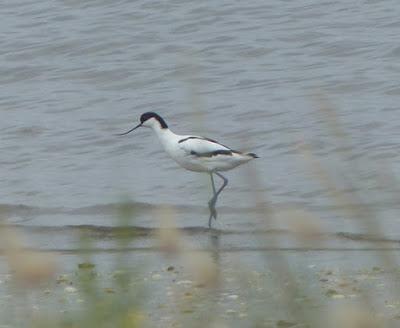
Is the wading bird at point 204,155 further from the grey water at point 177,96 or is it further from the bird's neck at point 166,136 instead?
the grey water at point 177,96

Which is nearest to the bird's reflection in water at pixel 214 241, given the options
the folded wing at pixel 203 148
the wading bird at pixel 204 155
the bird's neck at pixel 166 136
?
the wading bird at pixel 204 155

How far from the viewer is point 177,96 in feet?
54.0

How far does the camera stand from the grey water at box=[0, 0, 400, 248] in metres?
12.3

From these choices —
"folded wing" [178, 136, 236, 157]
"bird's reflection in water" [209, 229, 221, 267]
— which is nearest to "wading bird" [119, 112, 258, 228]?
"folded wing" [178, 136, 236, 157]

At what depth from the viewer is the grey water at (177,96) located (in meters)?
12.3

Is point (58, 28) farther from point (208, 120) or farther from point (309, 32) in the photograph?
point (208, 120)

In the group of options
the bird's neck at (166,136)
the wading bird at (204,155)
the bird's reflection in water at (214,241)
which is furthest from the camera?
the bird's neck at (166,136)

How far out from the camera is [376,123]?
1404 centimetres

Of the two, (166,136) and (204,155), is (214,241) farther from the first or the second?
(166,136)

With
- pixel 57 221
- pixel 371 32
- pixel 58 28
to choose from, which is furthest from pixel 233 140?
pixel 58 28

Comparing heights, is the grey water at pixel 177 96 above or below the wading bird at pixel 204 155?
below

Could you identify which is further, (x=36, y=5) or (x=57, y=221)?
(x=36, y=5)

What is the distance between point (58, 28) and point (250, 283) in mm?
16762

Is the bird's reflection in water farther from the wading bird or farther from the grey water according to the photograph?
the wading bird
